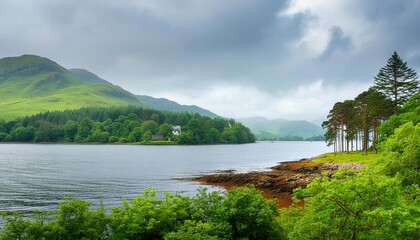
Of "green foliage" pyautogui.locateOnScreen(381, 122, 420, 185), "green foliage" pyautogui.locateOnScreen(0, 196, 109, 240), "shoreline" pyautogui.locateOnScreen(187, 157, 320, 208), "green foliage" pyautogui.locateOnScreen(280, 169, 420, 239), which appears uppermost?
"green foliage" pyautogui.locateOnScreen(381, 122, 420, 185)

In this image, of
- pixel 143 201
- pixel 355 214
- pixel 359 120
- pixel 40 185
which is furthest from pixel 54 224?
pixel 359 120

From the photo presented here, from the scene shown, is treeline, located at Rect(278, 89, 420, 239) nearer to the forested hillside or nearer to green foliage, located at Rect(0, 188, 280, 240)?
the forested hillside

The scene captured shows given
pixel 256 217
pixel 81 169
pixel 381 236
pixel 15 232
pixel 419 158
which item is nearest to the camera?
pixel 381 236

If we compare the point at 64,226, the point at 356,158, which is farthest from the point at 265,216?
the point at 356,158

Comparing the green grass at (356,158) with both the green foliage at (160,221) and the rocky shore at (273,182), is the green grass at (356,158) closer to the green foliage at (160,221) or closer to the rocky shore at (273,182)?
the rocky shore at (273,182)

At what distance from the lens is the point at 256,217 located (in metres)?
23.0

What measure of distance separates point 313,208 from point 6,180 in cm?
7379

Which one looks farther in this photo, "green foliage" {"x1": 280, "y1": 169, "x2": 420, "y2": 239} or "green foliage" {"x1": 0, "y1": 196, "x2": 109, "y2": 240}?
"green foliage" {"x1": 0, "y1": 196, "x2": 109, "y2": 240}

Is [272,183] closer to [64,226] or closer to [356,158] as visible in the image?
[356,158]

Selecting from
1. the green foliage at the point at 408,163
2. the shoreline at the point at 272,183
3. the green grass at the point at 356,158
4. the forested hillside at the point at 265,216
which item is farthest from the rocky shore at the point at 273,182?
the forested hillside at the point at 265,216

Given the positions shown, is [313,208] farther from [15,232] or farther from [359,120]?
[359,120]

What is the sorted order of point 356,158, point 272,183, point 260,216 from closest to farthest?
point 260,216
point 272,183
point 356,158

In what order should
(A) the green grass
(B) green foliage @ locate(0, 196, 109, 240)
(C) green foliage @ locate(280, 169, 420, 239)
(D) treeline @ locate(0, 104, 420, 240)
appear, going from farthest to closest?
(A) the green grass < (B) green foliage @ locate(0, 196, 109, 240) < (D) treeline @ locate(0, 104, 420, 240) < (C) green foliage @ locate(280, 169, 420, 239)

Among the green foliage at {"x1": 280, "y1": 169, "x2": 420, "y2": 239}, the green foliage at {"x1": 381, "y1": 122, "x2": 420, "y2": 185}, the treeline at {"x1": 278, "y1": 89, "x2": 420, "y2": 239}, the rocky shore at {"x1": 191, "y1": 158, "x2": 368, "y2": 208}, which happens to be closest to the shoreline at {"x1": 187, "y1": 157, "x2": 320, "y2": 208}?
the rocky shore at {"x1": 191, "y1": 158, "x2": 368, "y2": 208}
